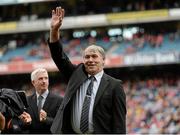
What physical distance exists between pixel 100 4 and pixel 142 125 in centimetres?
1109

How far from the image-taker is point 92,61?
5734 millimetres

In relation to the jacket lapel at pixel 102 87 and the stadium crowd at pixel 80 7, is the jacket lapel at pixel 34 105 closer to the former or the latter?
the jacket lapel at pixel 102 87

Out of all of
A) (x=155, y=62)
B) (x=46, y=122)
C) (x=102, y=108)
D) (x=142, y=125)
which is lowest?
(x=142, y=125)

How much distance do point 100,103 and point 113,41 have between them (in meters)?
23.5

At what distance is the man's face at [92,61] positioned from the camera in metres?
5.74

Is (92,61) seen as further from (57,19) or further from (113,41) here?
(113,41)

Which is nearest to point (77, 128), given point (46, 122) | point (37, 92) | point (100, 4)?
point (46, 122)

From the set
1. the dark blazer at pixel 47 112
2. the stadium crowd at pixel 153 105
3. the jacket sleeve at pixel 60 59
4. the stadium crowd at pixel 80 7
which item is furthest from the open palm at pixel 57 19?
the stadium crowd at pixel 80 7

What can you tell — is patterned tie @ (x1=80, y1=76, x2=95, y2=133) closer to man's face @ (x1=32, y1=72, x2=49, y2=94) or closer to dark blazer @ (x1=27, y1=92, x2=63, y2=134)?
dark blazer @ (x1=27, y1=92, x2=63, y2=134)

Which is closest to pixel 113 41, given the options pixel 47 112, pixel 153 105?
pixel 153 105

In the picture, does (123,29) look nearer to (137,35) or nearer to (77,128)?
(137,35)

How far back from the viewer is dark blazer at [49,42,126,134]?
5.66m

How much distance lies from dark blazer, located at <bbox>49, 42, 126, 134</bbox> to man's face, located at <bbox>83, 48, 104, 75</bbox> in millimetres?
84

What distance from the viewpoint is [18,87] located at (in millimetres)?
30797
